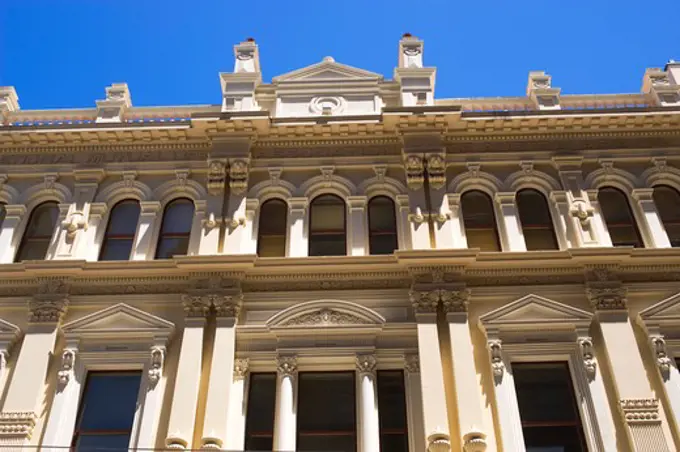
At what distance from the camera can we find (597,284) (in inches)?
637

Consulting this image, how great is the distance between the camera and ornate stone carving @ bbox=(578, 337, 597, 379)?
14881mm

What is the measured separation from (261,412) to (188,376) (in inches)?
60.9

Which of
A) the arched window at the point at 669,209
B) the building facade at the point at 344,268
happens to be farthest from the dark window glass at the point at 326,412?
the arched window at the point at 669,209

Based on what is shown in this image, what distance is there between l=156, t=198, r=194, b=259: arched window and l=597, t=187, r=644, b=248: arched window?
956 centimetres

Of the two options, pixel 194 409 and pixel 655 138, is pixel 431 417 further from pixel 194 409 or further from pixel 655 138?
pixel 655 138

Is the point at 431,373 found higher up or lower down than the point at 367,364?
lower down

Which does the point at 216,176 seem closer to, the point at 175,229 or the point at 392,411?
the point at 175,229

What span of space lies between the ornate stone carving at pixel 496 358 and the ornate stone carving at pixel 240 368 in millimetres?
4733

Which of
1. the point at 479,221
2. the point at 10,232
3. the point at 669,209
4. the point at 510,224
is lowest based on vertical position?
the point at 510,224

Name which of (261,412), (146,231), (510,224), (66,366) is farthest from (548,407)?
(146,231)

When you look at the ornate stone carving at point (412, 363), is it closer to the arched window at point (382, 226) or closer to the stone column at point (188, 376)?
the arched window at point (382, 226)

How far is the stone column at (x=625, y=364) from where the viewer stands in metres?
13.8

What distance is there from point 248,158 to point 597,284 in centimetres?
838

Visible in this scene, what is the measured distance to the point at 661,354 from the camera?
15.1 m
